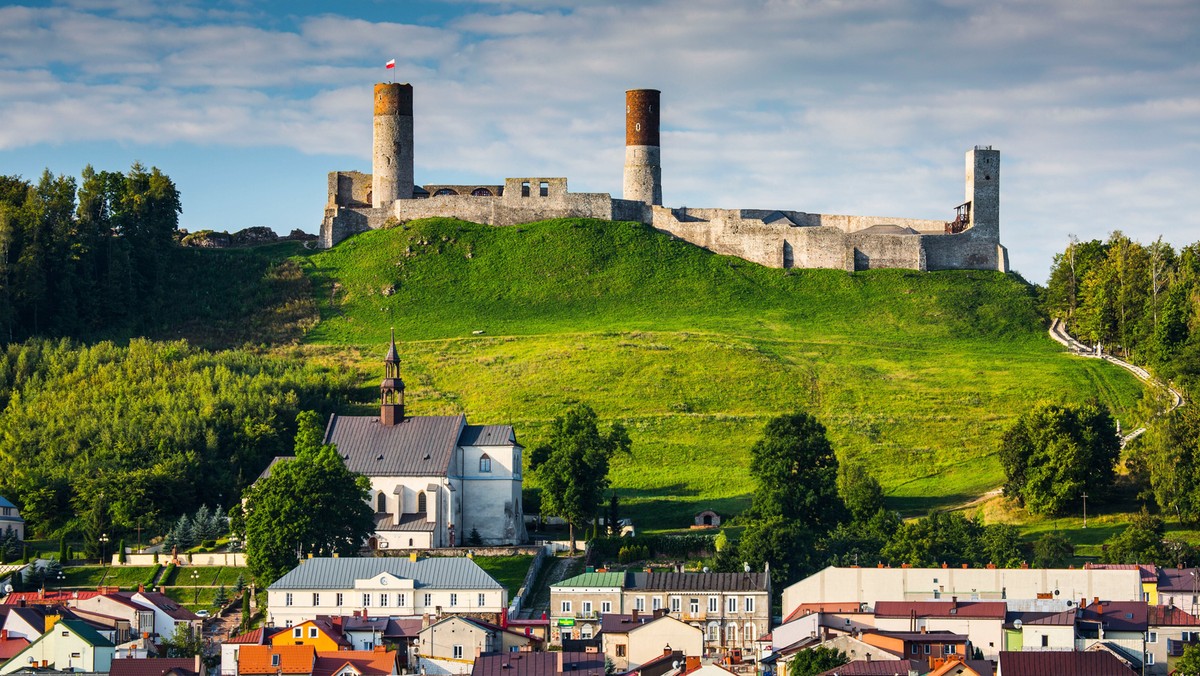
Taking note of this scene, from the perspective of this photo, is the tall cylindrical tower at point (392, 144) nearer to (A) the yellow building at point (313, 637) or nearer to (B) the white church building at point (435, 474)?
(B) the white church building at point (435, 474)

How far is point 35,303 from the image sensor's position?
5571 inches

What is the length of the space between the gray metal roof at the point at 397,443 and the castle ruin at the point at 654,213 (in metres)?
52.1

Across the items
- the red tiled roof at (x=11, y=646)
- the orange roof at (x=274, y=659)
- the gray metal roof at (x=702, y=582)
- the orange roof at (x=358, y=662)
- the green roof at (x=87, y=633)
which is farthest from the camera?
the gray metal roof at (x=702, y=582)

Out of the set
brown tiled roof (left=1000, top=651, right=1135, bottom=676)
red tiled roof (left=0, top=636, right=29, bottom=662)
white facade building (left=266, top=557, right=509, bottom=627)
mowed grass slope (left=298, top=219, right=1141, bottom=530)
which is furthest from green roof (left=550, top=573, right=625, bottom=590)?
red tiled roof (left=0, top=636, right=29, bottom=662)

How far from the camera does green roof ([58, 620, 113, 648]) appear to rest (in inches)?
3219

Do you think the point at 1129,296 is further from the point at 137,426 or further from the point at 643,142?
the point at 137,426

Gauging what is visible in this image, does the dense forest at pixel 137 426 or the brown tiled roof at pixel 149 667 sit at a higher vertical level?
the dense forest at pixel 137 426

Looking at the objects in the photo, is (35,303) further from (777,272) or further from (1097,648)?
(1097,648)

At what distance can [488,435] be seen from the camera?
108 m

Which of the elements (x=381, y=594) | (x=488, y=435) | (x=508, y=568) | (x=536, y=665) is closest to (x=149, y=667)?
(x=536, y=665)

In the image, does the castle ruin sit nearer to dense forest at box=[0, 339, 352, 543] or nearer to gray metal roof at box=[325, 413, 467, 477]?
dense forest at box=[0, 339, 352, 543]

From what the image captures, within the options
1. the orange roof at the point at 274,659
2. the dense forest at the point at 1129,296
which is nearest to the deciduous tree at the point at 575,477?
the orange roof at the point at 274,659

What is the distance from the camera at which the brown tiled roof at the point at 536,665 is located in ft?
249

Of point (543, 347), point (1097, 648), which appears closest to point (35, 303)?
point (543, 347)
